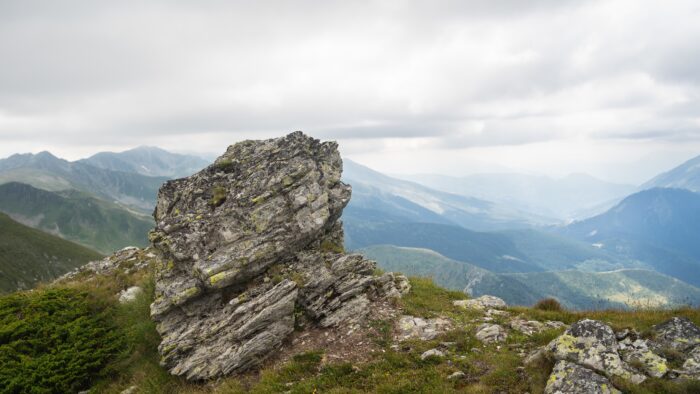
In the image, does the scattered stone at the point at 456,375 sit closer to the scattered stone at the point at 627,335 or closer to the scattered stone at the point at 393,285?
the scattered stone at the point at 627,335

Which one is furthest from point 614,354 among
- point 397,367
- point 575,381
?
point 397,367

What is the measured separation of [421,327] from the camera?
18.8 metres

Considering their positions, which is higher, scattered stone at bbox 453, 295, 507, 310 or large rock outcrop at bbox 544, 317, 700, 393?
large rock outcrop at bbox 544, 317, 700, 393

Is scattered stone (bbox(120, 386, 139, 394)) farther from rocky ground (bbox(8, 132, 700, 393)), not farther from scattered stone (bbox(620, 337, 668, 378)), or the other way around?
scattered stone (bbox(620, 337, 668, 378))

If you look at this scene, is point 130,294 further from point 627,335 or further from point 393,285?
point 627,335

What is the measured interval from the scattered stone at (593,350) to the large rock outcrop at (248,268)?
9516 millimetres

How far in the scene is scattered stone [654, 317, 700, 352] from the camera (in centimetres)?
1309

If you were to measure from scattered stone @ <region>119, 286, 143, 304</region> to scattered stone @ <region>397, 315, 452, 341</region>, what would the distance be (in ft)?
54.8

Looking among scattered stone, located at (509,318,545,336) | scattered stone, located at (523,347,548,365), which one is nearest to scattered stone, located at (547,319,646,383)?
scattered stone, located at (523,347,548,365)

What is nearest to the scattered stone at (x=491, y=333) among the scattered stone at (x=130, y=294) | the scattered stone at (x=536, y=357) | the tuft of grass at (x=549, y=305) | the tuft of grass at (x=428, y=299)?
the scattered stone at (x=536, y=357)

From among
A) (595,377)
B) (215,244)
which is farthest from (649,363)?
(215,244)

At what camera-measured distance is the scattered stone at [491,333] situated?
55.7ft

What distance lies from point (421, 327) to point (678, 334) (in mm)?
10119

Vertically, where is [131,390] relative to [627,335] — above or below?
below
